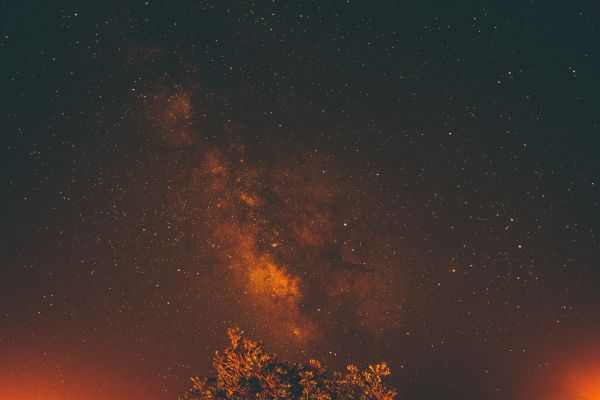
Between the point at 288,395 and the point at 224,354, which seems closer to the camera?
the point at 288,395

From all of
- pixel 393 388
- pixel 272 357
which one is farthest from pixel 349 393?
pixel 272 357

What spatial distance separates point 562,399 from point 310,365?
57.3 ft

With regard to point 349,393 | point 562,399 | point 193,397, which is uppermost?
point 562,399

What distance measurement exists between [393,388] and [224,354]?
3828mm

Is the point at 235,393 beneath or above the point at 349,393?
beneath

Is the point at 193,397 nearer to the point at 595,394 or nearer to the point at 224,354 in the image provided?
the point at 224,354

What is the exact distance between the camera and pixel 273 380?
316 inches

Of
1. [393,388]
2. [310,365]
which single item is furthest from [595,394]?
[310,365]

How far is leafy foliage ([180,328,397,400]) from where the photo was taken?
810cm

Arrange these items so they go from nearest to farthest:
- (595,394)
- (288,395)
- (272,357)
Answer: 1. (288,395)
2. (272,357)
3. (595,394)

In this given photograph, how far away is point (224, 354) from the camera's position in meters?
8.58

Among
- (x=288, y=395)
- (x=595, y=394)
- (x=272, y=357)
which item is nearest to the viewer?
(x=288, y=395)

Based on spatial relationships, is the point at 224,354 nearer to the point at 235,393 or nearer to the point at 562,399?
the point at 235,393

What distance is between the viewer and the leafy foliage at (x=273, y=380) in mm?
8102
